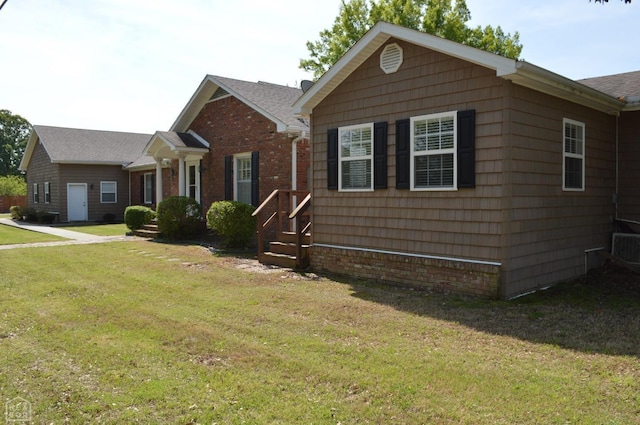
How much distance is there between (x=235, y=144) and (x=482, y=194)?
9219mm

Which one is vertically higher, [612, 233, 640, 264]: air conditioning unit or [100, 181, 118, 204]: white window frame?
[100, 181, 118, 204]: white window frame

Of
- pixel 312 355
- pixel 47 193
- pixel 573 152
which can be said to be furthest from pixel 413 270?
pixel 47 193

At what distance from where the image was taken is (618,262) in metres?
9.05

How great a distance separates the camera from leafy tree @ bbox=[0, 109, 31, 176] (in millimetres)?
62266

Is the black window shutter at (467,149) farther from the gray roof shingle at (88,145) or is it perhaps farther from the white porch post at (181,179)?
the gray roof shingle at (88,145)

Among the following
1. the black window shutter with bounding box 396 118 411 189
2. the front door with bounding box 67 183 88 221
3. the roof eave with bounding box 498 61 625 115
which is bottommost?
the front door with bounding box 67 183 88 221

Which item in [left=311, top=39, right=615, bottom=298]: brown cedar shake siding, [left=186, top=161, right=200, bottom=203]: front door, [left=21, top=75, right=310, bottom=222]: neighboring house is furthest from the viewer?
[left=186, top=161, right=200, bottom=203]: front door

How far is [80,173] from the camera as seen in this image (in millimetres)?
25422

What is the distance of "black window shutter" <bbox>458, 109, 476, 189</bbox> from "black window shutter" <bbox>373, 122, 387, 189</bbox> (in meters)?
1.47

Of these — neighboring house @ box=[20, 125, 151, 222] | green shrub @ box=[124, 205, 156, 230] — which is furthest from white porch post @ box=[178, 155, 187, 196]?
neighboring house @ box=[20, 125, 151, 222]

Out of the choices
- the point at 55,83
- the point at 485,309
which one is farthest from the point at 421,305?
the point at 55,83

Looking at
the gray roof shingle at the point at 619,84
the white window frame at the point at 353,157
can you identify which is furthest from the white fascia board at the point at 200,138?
the gray roof shingle at the point at 619,84

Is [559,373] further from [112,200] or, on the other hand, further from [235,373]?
[112,200]

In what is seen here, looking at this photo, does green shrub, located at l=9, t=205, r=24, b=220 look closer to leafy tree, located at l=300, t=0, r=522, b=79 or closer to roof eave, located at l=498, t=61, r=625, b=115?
leafy tree, located at l=300, t=0, r=522, b=79
